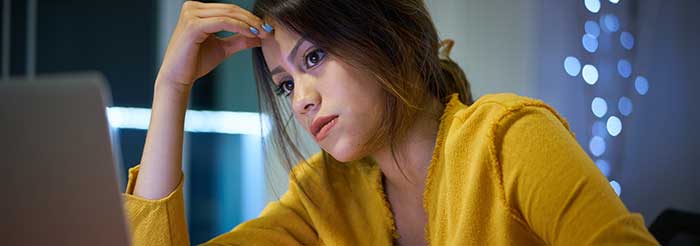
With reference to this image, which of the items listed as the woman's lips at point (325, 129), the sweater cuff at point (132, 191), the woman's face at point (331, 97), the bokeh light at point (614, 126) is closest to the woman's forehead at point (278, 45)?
the woman's face at point (331, 97)

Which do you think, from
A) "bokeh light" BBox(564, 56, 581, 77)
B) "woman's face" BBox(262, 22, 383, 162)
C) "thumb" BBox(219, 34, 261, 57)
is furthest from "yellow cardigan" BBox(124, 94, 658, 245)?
"bokeh light" BBox(564, 56, 581, 77)

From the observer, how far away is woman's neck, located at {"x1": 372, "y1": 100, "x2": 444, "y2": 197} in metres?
1.04

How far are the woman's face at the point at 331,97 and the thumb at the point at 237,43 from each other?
12 cm

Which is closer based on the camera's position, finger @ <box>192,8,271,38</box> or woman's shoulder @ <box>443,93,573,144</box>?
woman's shoulder @ <box>443,93,573,144</box>

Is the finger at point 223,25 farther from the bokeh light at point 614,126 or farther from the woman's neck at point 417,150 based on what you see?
the bokeh light at point 614,126

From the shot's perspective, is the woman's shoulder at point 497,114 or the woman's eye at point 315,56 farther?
the woman's eye at point 315,56

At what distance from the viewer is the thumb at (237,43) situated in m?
1.11

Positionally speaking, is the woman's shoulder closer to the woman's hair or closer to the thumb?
the woman's hair

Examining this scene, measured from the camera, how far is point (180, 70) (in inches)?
43.7

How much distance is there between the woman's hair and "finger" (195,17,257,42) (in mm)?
32

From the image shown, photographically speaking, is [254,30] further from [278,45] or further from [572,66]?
[572,66]

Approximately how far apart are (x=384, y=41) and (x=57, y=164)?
0.62 meters

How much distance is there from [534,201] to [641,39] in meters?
0.69

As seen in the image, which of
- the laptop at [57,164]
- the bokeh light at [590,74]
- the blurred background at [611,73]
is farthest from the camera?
the bokeh light at [590,74]
